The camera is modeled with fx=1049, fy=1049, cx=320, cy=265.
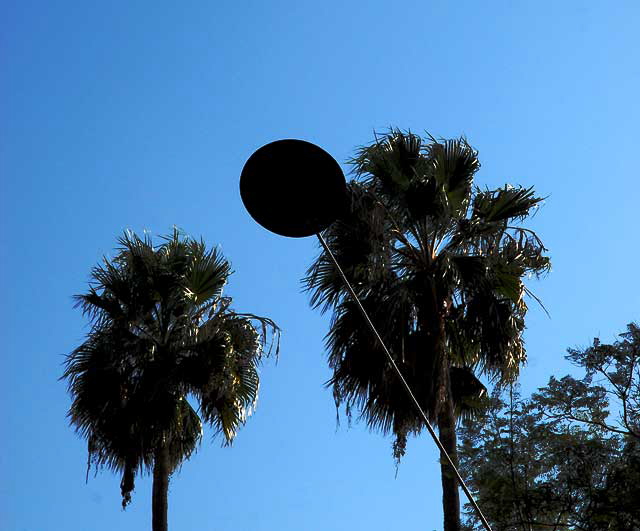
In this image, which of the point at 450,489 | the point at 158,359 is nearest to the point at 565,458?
the point at 450,489

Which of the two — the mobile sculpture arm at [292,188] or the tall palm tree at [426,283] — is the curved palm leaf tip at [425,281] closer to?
the tall palm tree at [426,283]

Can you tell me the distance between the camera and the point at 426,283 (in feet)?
44.7

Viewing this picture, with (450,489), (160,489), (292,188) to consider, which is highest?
(160,489)

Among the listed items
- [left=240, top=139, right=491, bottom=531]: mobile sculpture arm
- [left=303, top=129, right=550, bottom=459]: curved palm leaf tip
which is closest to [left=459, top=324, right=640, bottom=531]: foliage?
[left=303, top=129, right=550, bottom=459]: curved palm leaf tip

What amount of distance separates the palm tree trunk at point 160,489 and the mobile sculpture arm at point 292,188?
11123 millimetres

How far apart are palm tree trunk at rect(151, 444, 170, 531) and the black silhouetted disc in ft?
36.5

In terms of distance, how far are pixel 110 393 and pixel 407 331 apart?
517 centimetres

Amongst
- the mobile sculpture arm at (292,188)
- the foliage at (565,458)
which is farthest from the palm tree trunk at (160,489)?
the mobile sculpture arm at (292,188)

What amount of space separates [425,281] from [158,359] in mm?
4843

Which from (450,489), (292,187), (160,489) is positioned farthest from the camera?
(160,489)

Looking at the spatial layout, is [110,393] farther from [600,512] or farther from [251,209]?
[251,209]

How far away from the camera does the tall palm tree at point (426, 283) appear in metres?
13.2

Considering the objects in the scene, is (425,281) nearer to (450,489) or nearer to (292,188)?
(450,489)

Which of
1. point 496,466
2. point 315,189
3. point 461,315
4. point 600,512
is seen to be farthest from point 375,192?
point 315,189
